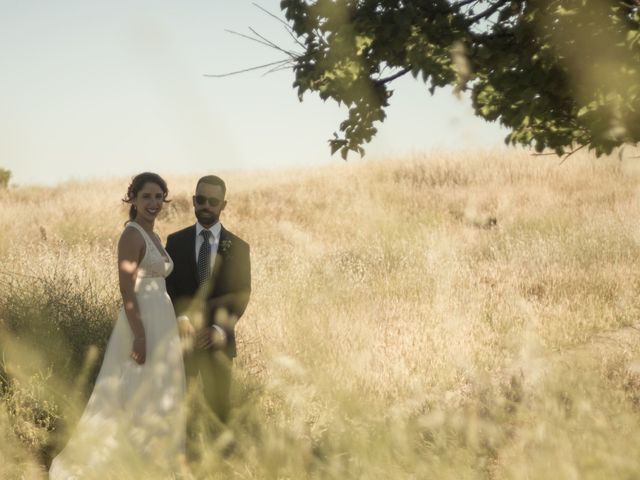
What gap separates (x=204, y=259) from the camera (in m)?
4.48

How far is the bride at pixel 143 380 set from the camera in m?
4.12

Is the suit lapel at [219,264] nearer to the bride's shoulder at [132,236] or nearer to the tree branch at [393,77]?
the bride's shoulder at [132,236]

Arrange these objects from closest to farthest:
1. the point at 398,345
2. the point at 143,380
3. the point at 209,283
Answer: the point at 143,380 < the point at 209,283 < the point at 398,345

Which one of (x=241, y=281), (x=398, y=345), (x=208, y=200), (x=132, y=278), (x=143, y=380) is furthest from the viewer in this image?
(x=398, y=345)

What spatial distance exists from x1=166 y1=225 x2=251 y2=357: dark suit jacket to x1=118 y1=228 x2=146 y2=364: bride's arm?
455 millimetres

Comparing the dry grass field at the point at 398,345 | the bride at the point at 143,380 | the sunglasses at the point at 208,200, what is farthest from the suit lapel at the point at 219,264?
the dry grass field at the point at 398,345

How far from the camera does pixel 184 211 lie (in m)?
18.9

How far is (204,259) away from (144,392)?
963 millimetres

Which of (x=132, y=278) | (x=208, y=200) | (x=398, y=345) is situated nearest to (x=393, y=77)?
(x=208, y=200)

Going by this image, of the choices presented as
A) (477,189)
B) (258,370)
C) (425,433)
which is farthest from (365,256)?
(477,189)

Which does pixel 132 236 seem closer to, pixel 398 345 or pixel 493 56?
pixel 493 56

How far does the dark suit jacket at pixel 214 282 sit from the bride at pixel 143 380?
28cm

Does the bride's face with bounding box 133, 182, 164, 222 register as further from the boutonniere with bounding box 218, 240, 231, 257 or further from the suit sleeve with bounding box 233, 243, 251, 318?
the suit sleeve with bounding box 233, 243, 251, 318

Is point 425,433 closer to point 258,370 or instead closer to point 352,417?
point 352,417
